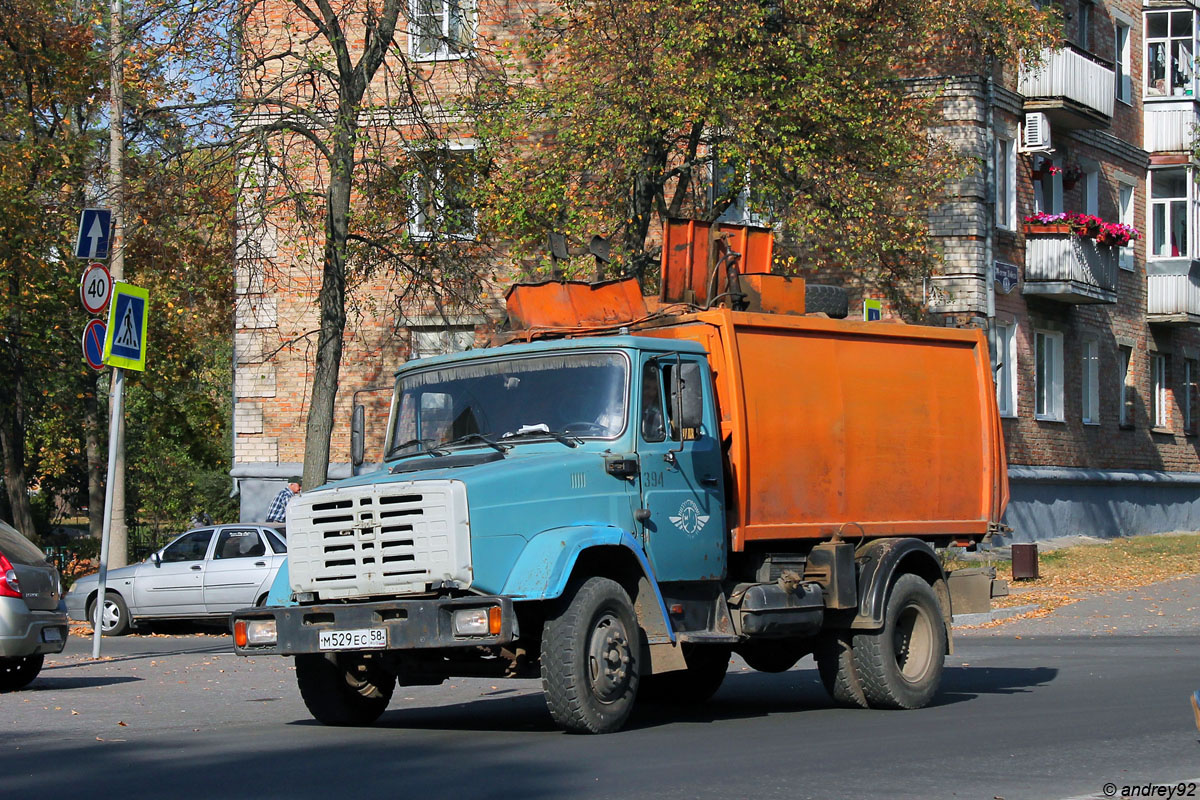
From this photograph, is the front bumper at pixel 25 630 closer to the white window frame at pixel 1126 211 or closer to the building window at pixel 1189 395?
the white window frame at pixel 1126 211

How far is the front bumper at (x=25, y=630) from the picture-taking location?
42.0 ft

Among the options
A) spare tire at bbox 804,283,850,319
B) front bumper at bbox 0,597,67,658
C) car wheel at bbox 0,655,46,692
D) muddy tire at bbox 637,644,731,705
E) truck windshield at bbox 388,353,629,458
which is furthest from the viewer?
car wheel at bbox 0,655,46,692

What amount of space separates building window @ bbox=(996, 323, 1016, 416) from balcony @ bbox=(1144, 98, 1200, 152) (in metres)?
8.55

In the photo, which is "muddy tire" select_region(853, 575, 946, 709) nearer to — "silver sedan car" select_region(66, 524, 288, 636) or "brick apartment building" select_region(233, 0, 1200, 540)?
"silver sedan car" select_region(66, 524, 288, 636)

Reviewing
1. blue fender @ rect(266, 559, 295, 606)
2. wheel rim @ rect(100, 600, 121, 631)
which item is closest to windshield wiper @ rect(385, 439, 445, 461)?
blue fender @ rect(266, 559, 295, 606)

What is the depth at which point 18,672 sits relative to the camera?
13648mm

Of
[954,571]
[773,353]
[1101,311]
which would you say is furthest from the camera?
[1101,311]

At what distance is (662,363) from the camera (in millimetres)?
10531

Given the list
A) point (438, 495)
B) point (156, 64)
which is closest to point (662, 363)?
point (438, 495)

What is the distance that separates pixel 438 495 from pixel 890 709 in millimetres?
4112

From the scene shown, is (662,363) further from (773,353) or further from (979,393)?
(979,393)

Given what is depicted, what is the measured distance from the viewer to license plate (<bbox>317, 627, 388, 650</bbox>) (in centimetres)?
942

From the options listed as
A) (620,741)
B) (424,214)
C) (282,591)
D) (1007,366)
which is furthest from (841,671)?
(1007,366)

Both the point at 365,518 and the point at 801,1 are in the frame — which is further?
the point at 801,1
